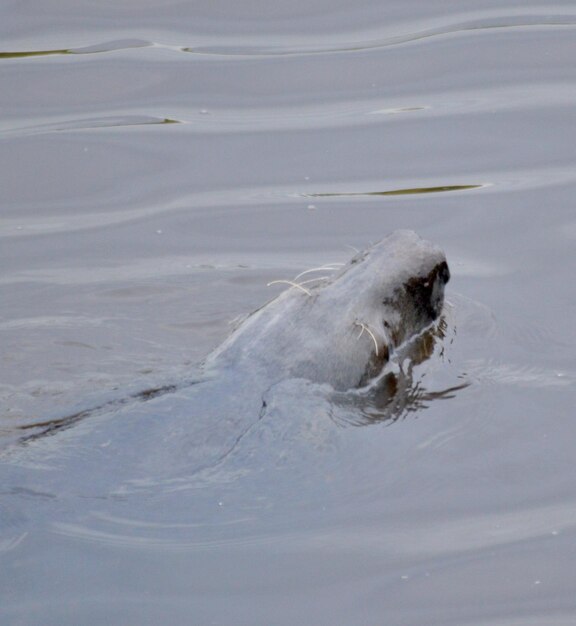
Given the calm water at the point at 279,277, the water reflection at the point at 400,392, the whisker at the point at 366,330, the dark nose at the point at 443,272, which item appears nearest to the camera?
the calm water at the point at 279,277

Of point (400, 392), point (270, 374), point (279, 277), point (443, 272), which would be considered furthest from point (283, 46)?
point (270, 374)

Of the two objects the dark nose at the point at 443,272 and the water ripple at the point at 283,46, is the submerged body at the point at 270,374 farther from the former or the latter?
A: the water ripple at the point at 283,46

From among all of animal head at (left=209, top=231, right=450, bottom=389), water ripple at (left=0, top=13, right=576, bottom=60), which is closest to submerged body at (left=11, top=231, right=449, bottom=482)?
animal head at (left=209, top=231, right=450, bottom=389)

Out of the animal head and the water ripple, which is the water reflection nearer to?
the animal head

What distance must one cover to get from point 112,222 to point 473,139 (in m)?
2.50

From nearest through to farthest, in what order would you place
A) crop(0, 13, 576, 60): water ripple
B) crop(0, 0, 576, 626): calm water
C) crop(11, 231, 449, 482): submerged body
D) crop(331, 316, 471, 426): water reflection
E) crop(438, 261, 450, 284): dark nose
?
A: crop(0, 0, 576, 626): calm water
crop(11, 231, 449, 482): submerged body
crop(331, 316, 471, 426): water reflection
crop(438, 261, 450, 284): dark nose
crop(0, 13, 576, 60): water ripple

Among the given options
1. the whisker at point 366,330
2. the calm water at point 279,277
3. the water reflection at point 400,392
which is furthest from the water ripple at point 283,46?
the whisker at point 366,330

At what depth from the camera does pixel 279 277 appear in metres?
7.43

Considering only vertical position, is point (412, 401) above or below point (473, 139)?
below

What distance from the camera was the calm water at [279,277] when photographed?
190 inches

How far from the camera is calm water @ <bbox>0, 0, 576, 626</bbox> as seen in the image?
4832 mm

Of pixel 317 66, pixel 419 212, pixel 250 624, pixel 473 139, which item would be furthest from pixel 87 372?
pixel 317 66

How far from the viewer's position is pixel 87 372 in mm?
6242

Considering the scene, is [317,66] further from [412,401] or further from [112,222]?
[412,401]
